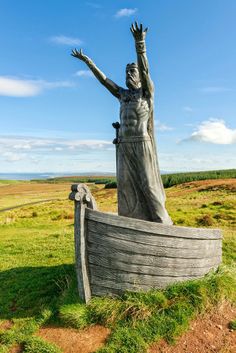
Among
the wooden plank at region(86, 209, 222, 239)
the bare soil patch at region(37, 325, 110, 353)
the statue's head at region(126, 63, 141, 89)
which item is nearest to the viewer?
the bare soil patch at region(37, 325, 110, 353)

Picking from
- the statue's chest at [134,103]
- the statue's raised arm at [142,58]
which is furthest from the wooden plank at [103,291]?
the statue's raised arm at [142,58]

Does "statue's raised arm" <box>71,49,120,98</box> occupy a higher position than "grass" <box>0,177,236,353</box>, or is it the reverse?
"statue's raised arm" <box>71,49,120,98</box>

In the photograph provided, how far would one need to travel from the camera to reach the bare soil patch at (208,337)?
7.06 meters

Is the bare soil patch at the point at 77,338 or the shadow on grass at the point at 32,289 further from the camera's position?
the shadow on grass at the point at 32,289

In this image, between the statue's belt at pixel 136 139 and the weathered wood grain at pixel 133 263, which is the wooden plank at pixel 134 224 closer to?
the weathered wood grain at pixel 133 263

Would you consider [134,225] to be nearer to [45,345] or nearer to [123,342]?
[123,342]

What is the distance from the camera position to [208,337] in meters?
7.33

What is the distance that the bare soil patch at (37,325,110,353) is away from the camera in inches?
282

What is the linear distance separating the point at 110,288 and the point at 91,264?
0.62 meters

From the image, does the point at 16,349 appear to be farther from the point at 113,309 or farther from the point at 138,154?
the point at 138,154

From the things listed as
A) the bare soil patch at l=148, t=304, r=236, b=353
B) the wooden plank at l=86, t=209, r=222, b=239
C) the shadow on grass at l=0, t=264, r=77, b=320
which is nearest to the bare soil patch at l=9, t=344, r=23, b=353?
the shadow on grass at l=0, t=264, r=77, b=320

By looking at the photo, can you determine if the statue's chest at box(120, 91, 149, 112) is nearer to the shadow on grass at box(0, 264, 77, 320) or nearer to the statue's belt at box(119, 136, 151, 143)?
the statue's belt at box(119, 136, 151, 143)

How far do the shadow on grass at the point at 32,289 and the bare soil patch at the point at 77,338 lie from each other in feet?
2.53

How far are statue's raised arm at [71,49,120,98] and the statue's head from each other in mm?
396
